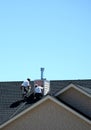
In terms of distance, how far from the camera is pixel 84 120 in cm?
2489

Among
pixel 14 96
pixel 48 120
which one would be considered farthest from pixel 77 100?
pixel 14 96

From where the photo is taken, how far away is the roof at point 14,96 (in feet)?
88.5

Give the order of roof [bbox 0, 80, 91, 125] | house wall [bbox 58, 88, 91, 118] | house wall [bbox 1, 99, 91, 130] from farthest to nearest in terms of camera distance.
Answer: roof [bbox 0, 80, 91, 125] → house wall [bbox 58, 88, 91, 118] → house wall [bbox 1, 99, 91, 130]

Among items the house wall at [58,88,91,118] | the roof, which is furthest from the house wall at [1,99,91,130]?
the house wall at [58,88,91,118]

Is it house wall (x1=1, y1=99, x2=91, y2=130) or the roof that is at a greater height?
the roof

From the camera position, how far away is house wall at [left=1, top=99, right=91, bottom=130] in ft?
82.5

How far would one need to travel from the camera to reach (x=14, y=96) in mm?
29203

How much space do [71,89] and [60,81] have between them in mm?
4227

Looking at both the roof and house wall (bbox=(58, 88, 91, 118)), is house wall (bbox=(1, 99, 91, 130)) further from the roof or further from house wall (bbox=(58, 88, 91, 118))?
house wall (bbox=(58, 88, 91, 118))

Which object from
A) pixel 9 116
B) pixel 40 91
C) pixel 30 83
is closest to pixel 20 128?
pixel 9 116

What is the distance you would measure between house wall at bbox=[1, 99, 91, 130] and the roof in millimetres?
541

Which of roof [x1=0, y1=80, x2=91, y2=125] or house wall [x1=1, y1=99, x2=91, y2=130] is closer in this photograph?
house wall [x1=1, y1=99, x2=91, y2=130]

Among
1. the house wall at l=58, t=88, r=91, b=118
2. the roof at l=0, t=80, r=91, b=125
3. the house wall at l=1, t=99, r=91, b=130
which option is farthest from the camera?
the roof at l=0, t=80, r=91, b=125

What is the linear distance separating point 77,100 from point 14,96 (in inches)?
191
